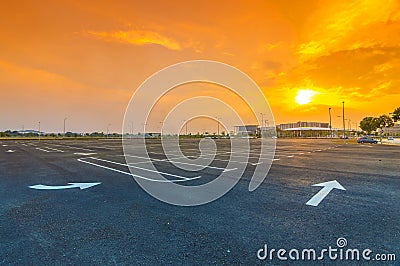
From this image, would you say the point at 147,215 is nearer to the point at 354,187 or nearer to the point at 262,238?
the point at 262,238

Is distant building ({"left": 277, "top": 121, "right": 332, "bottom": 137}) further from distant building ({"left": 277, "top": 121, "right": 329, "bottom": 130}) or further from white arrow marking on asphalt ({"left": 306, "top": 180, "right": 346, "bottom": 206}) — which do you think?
white arrow marking on asphalt ({"left": 306, "top": 180, "right": 346, "bottom": 206})

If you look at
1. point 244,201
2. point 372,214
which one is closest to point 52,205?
point 244,201

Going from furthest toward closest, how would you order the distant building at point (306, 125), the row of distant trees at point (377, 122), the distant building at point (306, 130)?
1. the distant building at point (306, 125)
2. the distant building at point (306, 130)
3. the row of distant trees at point (377, 122)

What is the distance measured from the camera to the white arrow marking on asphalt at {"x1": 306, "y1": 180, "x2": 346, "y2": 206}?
507 cm

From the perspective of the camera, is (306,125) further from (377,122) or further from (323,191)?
(323,191)

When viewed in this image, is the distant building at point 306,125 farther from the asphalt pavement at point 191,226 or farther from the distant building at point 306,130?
the asphalt pavement at point 191,226

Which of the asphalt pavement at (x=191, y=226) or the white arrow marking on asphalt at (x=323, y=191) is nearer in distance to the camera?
the asphalt pavement at (x=191, y=226)

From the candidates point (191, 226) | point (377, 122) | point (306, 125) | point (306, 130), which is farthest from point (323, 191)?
point (306, 125)

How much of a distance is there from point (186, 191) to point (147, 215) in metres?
1.92

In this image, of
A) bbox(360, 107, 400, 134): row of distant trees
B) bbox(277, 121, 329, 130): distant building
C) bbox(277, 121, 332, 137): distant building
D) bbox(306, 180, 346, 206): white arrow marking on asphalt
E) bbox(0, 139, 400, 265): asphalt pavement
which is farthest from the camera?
bbox(277, 121, 329, 130): distant building

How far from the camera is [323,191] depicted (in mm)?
6023

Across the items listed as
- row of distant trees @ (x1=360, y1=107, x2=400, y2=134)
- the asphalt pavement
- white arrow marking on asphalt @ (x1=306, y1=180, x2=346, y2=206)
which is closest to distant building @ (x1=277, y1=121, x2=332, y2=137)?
row of distant trees @ (x1=360, y1=107, x2=400, y2=134)

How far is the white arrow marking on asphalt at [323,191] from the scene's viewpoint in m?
5.07

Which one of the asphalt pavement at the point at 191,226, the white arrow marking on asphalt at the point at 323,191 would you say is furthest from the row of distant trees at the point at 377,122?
the asphalt pavement at the point at 191,226
